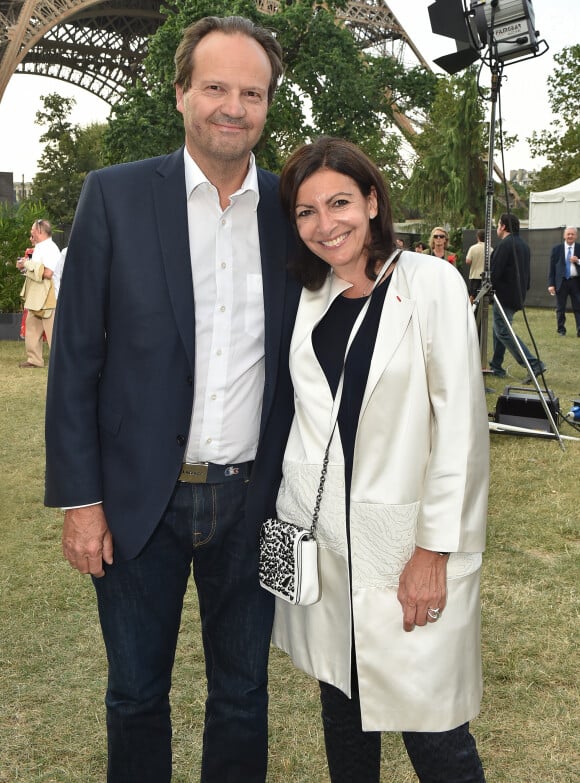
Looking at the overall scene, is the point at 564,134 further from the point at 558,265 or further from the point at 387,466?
the point at 387,466

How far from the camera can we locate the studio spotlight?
649cm

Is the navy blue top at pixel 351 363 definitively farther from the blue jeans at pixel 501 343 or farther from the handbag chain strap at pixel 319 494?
the blue jeans at pixel 501 343

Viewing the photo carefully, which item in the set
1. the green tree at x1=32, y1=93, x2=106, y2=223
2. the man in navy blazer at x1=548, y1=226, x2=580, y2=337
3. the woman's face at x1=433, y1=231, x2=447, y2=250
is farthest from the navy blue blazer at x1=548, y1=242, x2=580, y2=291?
the green tree at x1=32, y1=93, x2=106, y2=223

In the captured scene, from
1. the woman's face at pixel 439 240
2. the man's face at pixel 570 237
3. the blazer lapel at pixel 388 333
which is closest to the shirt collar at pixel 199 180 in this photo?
the blazer lapel at pixel 388 333

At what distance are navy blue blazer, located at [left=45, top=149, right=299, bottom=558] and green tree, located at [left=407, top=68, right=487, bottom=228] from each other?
106ft

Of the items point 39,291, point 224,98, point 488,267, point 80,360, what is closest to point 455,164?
point 39,291

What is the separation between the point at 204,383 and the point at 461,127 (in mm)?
34567

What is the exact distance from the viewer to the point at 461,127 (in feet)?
113

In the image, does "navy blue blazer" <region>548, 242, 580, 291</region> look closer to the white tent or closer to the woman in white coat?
the white tent

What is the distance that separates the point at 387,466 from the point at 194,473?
517mm

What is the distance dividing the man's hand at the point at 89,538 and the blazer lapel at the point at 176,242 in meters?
0.48

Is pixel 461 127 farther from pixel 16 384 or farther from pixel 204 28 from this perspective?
pixel 204 28

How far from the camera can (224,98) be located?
2.20 meters

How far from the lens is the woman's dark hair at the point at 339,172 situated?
214 cm
